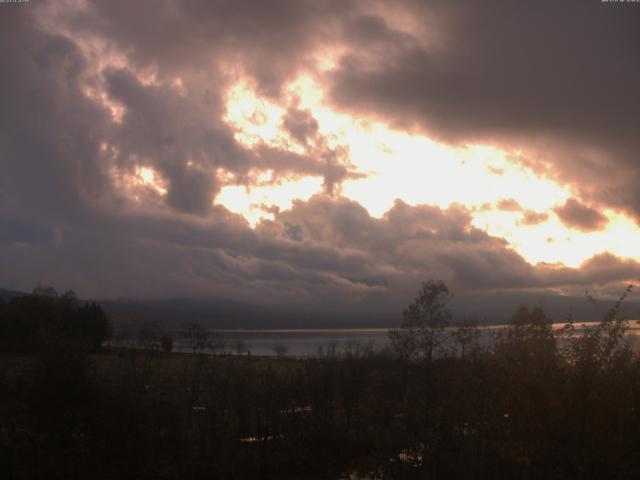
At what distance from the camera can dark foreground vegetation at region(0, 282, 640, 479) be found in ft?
36.6

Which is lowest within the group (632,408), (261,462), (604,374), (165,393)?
(261,462)

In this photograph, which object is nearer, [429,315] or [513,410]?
[513,410]

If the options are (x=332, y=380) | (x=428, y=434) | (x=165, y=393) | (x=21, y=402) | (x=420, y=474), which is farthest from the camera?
(x=332, y=380)

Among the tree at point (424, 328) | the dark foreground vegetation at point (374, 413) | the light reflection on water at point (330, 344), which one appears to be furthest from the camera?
the tree at point (424, 328)

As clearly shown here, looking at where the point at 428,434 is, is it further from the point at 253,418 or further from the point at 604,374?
the point at 253,418

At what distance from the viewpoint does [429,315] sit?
86.6 ft

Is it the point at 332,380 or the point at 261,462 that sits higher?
the point at 332,380

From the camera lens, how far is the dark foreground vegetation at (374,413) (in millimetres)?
11156

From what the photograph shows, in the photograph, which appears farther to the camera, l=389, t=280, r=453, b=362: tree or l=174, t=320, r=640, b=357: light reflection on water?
l=389, t=280, r=453, b=362: tree

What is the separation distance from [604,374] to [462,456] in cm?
339

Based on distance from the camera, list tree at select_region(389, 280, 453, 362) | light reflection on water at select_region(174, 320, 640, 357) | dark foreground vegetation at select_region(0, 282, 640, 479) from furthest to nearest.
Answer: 1. tree at select_region(389, 280, 453, 362)
2. light reflection on water at select_region(174, 320, 640, 357)
3. dark foreground vegetation at select_region(0, 282, 640, 479)

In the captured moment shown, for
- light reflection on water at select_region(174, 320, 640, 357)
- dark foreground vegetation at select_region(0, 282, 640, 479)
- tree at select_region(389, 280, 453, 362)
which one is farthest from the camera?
tree at select_region(389, 280, 453, 362)

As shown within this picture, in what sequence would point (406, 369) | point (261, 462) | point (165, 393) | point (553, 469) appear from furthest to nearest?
point (165, 393)
point (406, 369)
point (261, 462)
point (553, 469)

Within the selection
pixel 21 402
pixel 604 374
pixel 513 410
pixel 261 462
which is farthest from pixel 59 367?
pixel 604 374
